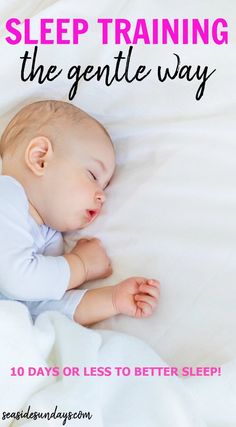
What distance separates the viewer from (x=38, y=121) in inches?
52.6

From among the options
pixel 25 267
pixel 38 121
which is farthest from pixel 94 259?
pixel 38 121

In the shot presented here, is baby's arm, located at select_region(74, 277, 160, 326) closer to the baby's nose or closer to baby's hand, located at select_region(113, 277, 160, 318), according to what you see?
baby's hand, located at select_region(113, 277, 160, 318)

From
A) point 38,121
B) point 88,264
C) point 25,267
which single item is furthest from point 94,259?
point 38,121

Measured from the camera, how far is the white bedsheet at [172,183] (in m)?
1.14

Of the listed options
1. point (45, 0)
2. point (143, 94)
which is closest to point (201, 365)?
point (143, 94)

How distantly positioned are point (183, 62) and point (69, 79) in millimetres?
214

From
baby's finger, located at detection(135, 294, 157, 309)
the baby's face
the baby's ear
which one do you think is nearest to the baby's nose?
the baby's face

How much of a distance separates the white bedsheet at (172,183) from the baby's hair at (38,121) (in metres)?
0.06

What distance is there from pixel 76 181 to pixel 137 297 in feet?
0.78

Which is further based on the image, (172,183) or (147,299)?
(172,183)

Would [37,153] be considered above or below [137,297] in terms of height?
above

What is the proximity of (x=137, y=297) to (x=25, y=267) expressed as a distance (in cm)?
18

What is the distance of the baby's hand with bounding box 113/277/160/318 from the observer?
1.18 meters

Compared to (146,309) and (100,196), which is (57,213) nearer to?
(100,196)
